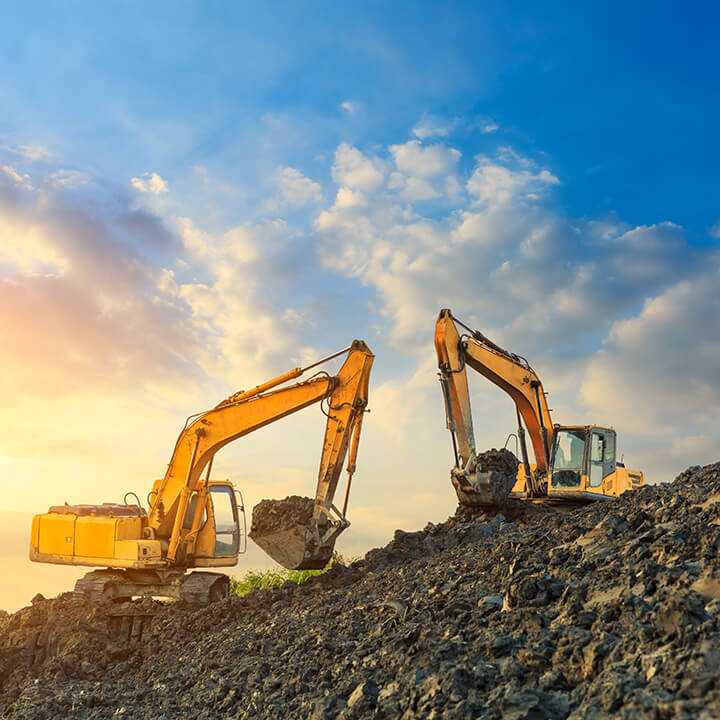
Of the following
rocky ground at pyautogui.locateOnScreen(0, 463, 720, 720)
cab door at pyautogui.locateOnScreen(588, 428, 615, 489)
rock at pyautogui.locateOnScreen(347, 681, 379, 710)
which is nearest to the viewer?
rocky ground at pyautogui.locateOnScreen(0, 463, 720, 720)

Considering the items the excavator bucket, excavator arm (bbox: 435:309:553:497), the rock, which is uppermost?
excavator arm (bbox: 435:309:553:497)

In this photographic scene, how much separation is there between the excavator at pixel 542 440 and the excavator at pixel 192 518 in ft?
7.59

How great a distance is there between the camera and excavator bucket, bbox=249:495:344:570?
35.6 ft

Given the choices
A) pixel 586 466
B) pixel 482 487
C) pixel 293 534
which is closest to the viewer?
pixel 293 534

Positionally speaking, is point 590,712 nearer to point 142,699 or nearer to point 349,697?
point 349,697

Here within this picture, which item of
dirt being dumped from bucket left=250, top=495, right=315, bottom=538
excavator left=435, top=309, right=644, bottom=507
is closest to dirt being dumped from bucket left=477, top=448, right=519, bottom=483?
excavator left=435, top=309, right=644, bottom=507

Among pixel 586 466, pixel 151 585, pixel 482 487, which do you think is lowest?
pixel 151 585

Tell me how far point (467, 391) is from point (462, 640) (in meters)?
8.11

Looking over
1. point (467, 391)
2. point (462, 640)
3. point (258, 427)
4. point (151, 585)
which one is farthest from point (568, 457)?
point (462, 640)

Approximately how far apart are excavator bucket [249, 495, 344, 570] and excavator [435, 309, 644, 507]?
3861mm

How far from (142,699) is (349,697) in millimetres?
4157

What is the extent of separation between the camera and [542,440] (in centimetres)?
1494

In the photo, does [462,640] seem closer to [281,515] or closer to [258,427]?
[281,515]

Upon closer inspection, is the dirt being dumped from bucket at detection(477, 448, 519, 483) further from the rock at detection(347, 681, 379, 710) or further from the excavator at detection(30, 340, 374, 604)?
the rock at detection(347, 681, 379, 710)
